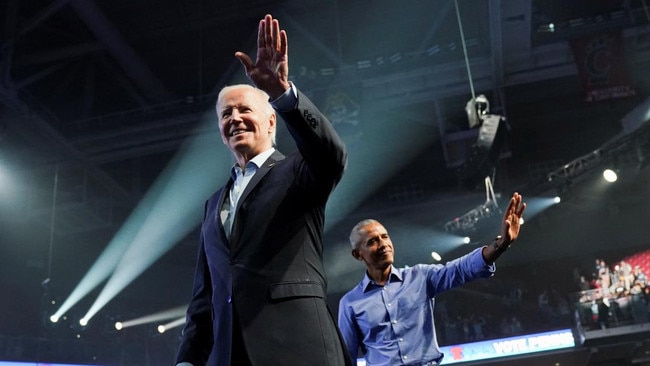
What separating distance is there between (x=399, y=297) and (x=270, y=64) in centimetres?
187

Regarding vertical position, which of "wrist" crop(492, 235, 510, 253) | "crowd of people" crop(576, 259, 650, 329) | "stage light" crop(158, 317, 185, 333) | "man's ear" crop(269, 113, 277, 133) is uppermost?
"stage light" crop(158, 317, 185, 333)

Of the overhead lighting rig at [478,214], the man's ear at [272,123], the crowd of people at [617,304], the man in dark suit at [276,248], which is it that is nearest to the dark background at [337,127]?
the overhead lighting rig at [478,214]

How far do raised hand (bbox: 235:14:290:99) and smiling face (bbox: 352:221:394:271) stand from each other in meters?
1.79

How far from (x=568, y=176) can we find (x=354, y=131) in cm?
437

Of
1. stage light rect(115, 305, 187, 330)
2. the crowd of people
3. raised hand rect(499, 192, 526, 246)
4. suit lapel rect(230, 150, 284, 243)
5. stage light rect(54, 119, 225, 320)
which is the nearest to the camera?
suit lapel rect(230, 150, 284, 243)

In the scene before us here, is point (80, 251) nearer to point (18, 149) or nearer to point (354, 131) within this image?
point (18, 149)

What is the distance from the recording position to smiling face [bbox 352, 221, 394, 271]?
2963 mm

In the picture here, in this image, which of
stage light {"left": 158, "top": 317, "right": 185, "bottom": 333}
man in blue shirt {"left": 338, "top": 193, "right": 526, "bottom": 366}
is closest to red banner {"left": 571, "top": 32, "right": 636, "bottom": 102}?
man in blue shirt {"left": 338, "top": 193, "right": 526, "bottom": 366}

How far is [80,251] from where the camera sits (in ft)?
47.3

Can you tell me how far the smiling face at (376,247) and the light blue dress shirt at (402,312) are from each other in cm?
7

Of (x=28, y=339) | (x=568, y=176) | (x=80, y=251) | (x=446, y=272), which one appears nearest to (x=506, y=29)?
(x=568, y=176)

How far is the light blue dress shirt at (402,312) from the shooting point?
2.71 m

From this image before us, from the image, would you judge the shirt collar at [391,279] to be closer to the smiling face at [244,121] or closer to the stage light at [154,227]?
the smiling face at [244,121]

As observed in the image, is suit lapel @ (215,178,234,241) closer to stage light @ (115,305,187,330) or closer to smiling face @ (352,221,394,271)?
smiling face @ (352,221,394,271)
